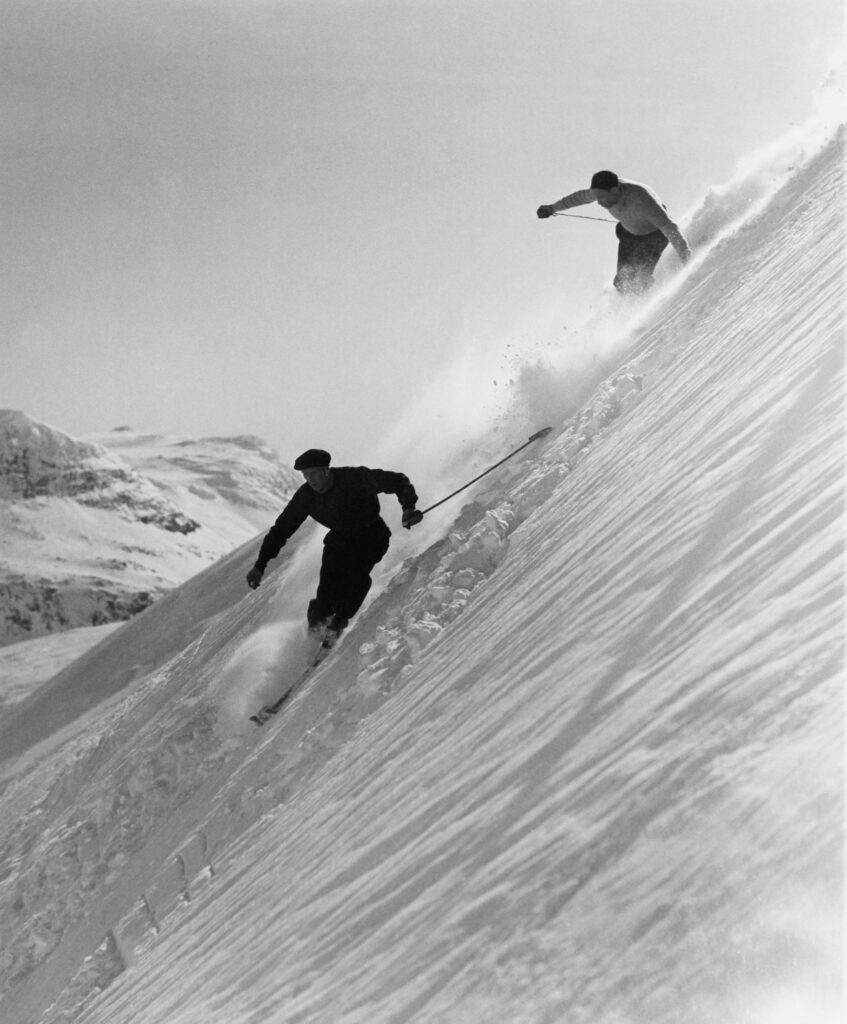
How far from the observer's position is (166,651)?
14414 millimetres

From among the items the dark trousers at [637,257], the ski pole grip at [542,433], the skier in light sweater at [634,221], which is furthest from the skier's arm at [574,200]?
the ski pole grip at [542,433]

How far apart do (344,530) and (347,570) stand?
1.02 feet

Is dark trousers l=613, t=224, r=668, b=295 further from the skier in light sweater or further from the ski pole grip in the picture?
the ski pole grip

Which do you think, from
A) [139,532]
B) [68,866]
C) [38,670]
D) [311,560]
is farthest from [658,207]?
[139,532]

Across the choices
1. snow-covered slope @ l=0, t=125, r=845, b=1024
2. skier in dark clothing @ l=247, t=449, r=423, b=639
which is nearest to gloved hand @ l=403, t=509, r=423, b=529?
skier in dark clothing @ l=247, t=449, r=423, b=639

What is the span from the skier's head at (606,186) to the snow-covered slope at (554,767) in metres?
1.80

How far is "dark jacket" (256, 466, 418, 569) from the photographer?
7836 mm

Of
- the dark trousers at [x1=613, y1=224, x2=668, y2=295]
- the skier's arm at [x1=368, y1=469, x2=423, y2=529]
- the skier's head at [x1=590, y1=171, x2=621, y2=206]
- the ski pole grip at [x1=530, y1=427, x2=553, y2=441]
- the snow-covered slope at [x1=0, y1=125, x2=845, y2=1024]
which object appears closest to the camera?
the snow-covered slope at [x1=0, y1=125, x2=845, y2=1024]

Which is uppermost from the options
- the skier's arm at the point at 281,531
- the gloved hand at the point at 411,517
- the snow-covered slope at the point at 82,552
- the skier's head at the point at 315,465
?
the snow-covered slope at the point at 82,552

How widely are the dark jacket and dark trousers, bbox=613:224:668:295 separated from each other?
4854 mm

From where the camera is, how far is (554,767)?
3.17 metres

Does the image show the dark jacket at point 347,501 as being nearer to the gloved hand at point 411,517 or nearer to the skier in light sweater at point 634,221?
the gloved hand at point 411,517

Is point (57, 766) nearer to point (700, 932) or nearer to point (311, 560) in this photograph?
point (311, 560)

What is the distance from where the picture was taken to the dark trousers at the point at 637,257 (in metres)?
11.2
